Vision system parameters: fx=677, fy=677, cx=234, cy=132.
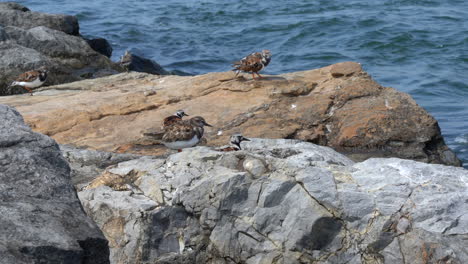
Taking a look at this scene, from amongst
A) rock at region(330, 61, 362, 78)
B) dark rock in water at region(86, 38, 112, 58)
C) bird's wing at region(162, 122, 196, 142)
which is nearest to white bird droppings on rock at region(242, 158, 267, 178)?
bird's wing at region(162, 122, 196, 142)

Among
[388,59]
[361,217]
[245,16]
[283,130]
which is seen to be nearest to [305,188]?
[361,217]

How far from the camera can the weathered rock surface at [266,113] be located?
10062 mm

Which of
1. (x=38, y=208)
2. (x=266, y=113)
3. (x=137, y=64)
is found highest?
(x=38, y=208)

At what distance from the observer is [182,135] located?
9250 millimetres

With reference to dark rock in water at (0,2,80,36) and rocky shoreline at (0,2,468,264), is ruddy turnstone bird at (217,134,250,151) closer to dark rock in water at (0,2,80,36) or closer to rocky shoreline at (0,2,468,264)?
rocky shoreline at (0,2,468,264)

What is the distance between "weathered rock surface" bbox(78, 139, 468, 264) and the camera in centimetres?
688

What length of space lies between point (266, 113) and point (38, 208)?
20.7 ft

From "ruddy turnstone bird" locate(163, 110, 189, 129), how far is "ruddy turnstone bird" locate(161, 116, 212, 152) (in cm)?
27

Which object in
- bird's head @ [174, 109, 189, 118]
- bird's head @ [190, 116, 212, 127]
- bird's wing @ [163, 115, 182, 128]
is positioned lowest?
bird's head @ [174, 109, 189, 118]

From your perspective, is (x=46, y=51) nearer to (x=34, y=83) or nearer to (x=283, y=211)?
(x=34, y=83)

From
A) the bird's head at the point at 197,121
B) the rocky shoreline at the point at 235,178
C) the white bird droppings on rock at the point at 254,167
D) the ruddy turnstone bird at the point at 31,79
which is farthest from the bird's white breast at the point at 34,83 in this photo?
the white bird droppings on rock at the point at 254,167

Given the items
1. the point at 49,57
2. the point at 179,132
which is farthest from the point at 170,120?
the point at 49,57

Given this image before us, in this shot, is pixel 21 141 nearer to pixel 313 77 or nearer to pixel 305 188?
pixel 305 188

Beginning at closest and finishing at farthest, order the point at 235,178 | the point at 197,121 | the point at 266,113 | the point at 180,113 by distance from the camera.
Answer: the point at 235,178 → the point at 197,121 → the point at 180,113 → the point at 266,113
